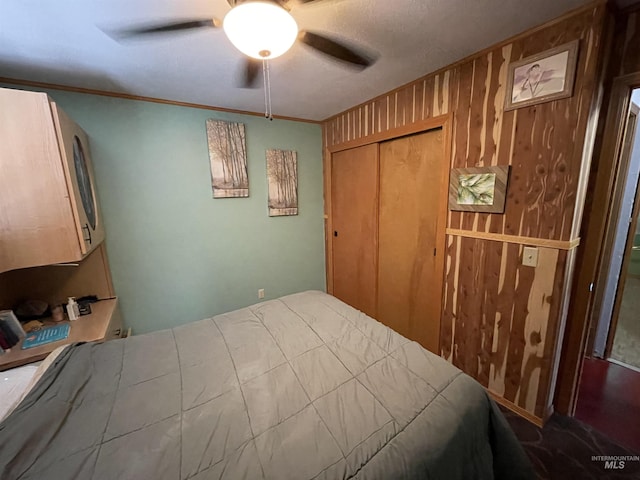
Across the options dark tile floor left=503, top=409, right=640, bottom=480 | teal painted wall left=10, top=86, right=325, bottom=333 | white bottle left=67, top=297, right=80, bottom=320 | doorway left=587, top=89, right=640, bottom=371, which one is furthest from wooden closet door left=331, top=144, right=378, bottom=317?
white bottle left=67, top=297, right=80, bottom=320

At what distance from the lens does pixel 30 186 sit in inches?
54.8

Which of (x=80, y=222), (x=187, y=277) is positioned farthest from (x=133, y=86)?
(x=187, y=277)

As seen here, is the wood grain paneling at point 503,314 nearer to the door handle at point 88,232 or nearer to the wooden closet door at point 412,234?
the wooden closet door at point 412,234

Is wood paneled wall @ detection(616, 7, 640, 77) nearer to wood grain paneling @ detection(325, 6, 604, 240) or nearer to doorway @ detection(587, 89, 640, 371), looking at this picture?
wood grain paneling @ detection(325, 6, 604, 240)

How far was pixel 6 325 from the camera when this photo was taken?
4.93 feet

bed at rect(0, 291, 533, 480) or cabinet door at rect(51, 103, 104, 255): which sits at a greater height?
cabinet door at rect(51, 103, 104, 255)

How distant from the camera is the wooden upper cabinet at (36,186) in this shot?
134cm

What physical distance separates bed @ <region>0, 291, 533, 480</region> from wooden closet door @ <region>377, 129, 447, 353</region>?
0.95 meters

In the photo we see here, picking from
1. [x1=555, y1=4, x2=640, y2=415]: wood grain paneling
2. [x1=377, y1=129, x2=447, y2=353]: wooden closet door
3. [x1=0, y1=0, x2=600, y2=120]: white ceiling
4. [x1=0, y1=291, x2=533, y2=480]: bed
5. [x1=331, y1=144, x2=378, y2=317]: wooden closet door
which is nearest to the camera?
[x1=0, y1=291, x2=533, y2=480]: bed

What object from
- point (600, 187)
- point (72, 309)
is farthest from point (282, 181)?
point (600, 187)

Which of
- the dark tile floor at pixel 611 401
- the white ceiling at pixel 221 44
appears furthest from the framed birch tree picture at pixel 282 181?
the dark tile floor at pixel 611 401

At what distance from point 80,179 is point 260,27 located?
1.62 m

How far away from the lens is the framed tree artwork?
5.23ft

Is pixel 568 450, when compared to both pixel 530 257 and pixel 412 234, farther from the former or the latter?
pixel 412 234
